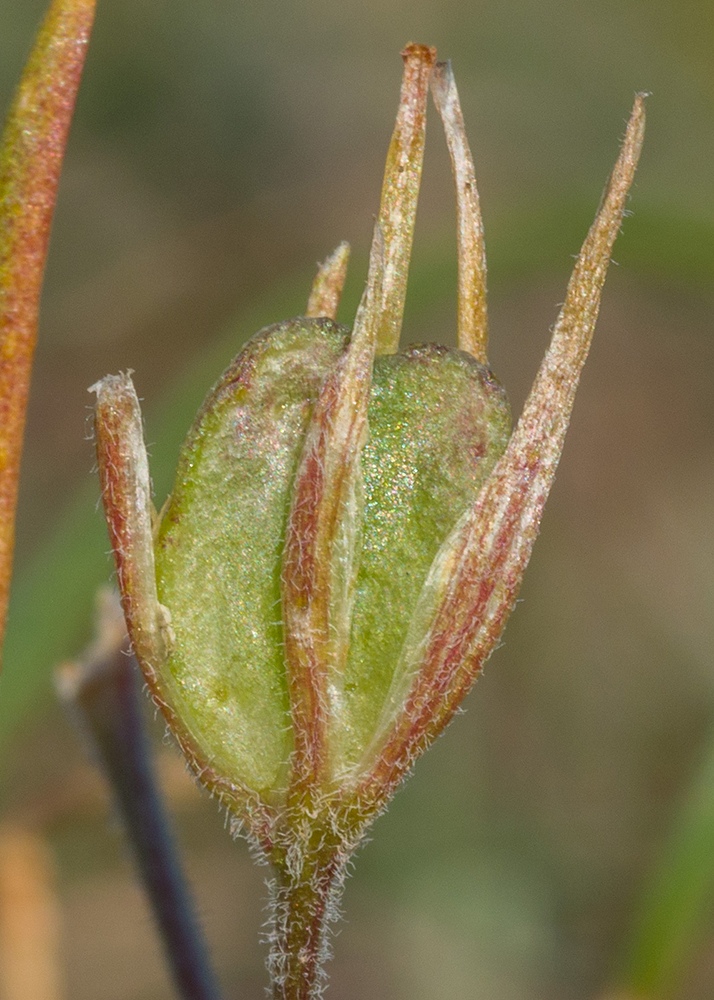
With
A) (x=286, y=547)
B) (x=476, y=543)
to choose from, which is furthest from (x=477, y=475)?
(x=286, y=547)

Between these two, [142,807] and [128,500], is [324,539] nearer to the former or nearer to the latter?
[128,500]

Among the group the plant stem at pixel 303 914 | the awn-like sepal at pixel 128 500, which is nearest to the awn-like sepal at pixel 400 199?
the awn-like sepal at pixel 128 500

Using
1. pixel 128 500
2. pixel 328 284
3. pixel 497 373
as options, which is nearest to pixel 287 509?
pixel 128 500

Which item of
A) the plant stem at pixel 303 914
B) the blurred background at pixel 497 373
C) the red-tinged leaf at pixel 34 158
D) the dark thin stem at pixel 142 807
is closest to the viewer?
the red-tinged leaf at pixel 34 158

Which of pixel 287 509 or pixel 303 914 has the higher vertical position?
pixel 287 509

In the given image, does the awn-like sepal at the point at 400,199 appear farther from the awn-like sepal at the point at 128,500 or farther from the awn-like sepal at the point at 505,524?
the awn-like sepal at the point at 128,500
